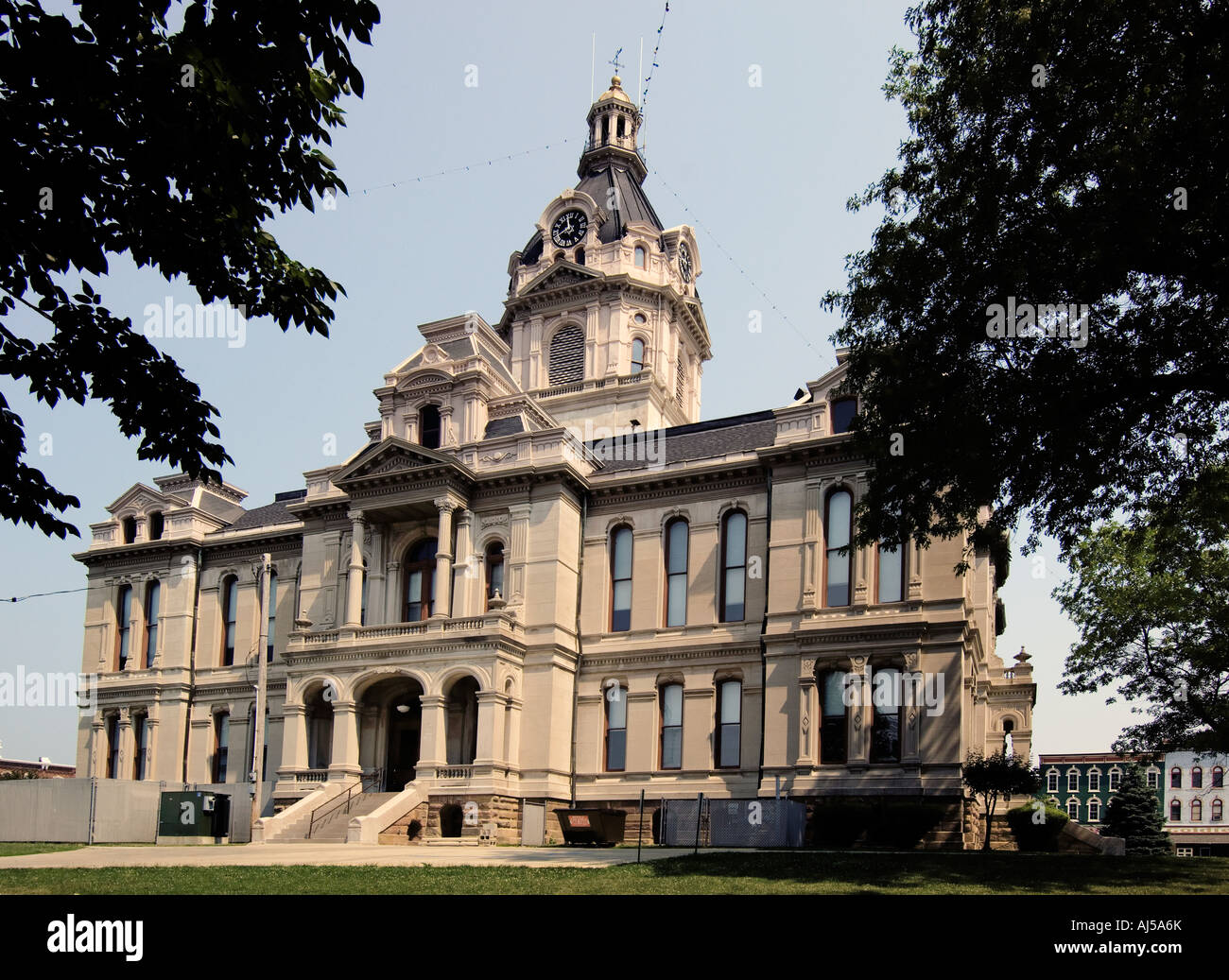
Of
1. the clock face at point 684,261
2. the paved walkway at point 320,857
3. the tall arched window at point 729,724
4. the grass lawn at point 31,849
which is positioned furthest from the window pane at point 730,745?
the clock face at point 684,261

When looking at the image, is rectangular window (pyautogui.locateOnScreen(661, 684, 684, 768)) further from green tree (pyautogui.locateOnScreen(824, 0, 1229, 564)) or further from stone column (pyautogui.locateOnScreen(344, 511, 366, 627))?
green tree (pyautogui.locateOnScreen(824, 0, 1229, 564))

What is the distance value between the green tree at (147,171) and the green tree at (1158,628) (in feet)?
95.9

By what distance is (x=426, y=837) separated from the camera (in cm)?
3769

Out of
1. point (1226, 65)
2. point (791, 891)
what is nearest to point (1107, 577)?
point (1226, 65)

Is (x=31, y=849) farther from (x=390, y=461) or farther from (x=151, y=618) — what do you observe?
(x=151, y=618)

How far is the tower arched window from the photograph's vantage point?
162 feet

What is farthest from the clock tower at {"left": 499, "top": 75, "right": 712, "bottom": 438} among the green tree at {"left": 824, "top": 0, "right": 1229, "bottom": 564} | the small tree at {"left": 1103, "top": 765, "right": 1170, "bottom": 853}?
the small tree at {"left": 1103, "top": 765, "right": 1170, "bottom": 853}

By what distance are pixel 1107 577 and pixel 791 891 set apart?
98.7 feet

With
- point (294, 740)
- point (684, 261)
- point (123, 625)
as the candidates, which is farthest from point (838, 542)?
point (123, 625)

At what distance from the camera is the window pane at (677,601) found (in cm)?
4094

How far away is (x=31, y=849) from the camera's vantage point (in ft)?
108

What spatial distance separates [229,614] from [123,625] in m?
5.43

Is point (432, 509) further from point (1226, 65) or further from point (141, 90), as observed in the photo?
point (141, 90)

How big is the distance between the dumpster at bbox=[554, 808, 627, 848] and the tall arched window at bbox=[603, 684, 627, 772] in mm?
4038
